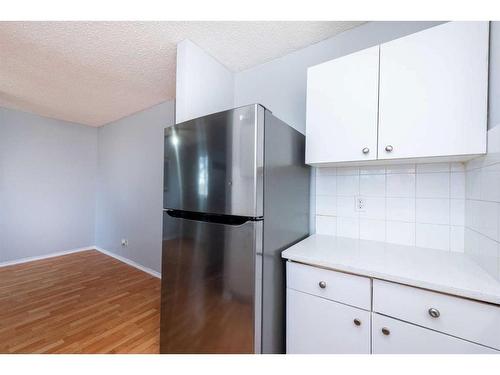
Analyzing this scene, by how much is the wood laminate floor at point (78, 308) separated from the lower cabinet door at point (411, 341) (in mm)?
1424

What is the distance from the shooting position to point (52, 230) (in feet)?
11.3

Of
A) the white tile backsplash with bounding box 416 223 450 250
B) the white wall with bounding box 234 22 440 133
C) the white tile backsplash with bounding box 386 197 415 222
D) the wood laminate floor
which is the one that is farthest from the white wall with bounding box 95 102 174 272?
the white tile backsplash with bounding box 416 223 450 250

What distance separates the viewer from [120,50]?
1.70 meters

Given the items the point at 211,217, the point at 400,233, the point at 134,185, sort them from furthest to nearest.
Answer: the point at 134,185 < the point at 400,233 < the point at 211,217

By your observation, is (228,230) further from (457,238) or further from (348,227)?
(457,238)

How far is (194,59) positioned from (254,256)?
1.49 meters

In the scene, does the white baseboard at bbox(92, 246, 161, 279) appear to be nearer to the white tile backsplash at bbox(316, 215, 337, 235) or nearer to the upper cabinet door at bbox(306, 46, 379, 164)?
the white tile backsplash at bbox(316, 215, 337, 235)

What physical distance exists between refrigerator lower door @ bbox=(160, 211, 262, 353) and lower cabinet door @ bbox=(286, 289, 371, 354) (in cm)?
24

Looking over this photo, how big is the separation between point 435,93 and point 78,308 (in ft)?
10.2

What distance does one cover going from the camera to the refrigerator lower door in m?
0.98

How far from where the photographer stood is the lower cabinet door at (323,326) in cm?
95

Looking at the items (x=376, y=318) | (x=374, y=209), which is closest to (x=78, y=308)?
(x=376, y=318)
